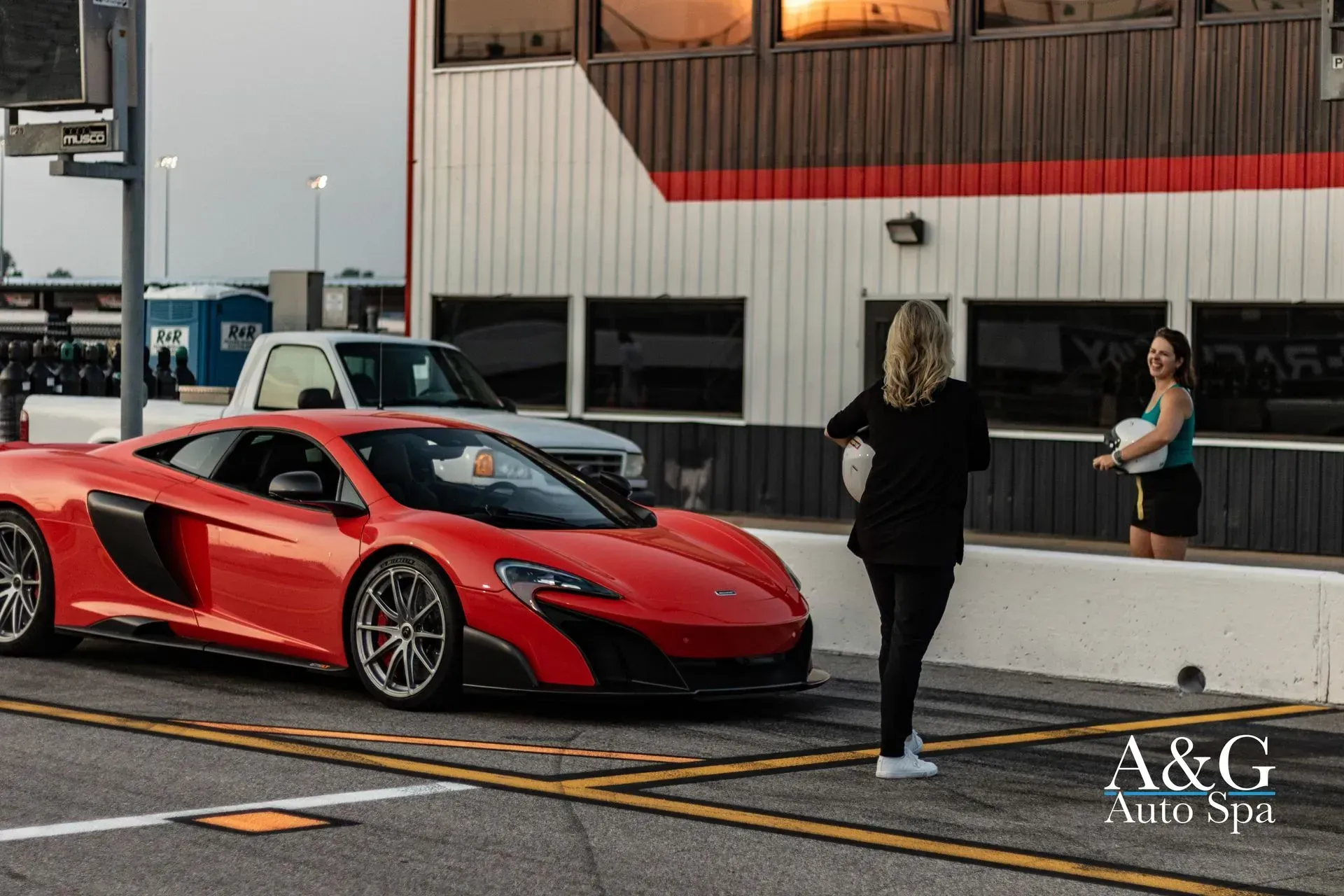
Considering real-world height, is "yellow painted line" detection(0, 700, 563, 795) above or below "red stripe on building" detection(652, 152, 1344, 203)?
below

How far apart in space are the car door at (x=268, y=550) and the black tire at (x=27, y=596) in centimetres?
83

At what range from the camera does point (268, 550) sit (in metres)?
8.20

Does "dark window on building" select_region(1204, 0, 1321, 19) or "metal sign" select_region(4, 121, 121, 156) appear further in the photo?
"dark window on building" select_region(1204, 0, 1321, 19)

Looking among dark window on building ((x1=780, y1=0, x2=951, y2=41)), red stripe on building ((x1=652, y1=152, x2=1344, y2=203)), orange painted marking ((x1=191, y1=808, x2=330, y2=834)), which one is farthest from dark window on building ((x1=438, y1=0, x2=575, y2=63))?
orange painted marking ((x1=191, y1=808, x2=330, y2=834))

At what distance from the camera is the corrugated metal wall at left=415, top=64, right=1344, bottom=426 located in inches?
657

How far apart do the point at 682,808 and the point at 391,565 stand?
2270 mm

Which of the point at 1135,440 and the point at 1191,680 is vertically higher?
the point at 1135,440

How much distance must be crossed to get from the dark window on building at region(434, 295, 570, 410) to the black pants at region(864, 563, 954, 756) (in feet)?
44.0

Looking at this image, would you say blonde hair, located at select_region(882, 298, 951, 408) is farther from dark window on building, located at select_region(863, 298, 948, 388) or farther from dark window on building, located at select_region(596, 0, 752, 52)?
dark window on building, located at select_region(596, 0, 752, 52)

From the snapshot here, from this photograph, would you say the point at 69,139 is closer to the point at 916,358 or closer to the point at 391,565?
the point at 391,565

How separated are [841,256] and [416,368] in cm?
622

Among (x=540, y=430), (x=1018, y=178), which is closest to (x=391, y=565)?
(x=540, y=430)

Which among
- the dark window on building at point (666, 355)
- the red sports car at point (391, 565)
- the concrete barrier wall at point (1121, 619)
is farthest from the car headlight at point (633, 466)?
the dark window on building at point (666, 355)

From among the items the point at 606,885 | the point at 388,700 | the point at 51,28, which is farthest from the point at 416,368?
the point at 606,885
